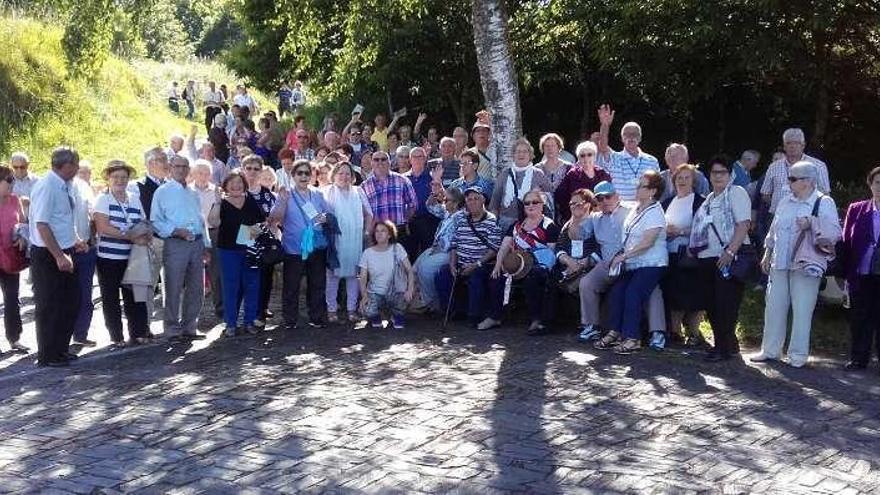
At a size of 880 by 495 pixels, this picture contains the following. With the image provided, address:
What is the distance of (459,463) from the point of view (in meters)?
6.33

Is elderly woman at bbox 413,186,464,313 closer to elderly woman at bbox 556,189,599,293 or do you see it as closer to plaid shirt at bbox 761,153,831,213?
elderly woman at bbox 556,189,599,293

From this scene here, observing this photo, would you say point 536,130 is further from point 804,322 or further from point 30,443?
point 30,443

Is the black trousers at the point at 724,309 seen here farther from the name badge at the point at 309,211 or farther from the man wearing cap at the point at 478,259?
the name badge at the point at 309,211

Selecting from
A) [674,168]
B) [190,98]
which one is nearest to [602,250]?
[674,168]

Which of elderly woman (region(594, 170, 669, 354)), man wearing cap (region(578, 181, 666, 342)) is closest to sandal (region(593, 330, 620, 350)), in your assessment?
elderly woman (region(594, 170, 669, 354))

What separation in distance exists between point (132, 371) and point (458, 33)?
12239 millimetres

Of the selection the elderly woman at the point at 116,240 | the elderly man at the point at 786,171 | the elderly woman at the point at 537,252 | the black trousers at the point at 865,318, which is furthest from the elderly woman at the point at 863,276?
the elderly woman at the point at 116,240

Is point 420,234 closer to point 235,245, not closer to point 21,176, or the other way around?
point 235,245

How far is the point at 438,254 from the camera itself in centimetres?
1115

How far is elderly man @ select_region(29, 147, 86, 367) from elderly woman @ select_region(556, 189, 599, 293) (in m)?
4.57

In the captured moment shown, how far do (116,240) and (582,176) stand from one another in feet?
15.2

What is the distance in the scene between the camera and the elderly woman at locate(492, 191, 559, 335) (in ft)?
33.6

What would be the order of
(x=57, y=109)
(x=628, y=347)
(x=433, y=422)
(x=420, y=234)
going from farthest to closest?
(x=57, y=109) < (x=420, y=234) < (x=628, y=347) < (x=433, y=422)

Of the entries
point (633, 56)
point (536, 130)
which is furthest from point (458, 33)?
point (633, 56)
